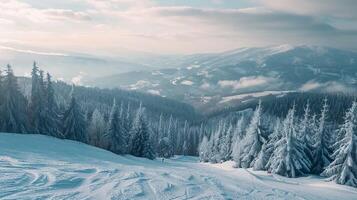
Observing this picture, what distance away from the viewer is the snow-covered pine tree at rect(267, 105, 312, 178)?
158 ft

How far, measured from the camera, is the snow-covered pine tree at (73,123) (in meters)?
66.8

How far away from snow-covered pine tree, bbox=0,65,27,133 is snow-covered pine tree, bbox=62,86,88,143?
8.98 m

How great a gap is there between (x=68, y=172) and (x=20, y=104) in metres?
33.3

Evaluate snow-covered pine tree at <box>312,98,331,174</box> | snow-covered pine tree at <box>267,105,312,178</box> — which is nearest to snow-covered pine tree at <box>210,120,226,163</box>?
snow-covered pine tree at <box>312,98,331,174</box>

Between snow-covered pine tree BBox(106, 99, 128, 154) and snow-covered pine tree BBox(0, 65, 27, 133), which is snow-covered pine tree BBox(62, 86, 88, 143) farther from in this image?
snow-covered pine tree BBox(0, 65, 27, 133)

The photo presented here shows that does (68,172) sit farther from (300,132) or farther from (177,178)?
(300,132)

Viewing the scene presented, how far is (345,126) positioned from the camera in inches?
1693

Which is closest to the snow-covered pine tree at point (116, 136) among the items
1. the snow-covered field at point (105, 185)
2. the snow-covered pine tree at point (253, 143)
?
the snow-covered pine tree at point (253, 143)

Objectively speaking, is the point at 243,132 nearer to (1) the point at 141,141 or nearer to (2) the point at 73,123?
(1) the point at 141,141

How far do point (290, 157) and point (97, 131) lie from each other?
41.5 meters

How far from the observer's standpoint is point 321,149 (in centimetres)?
5125

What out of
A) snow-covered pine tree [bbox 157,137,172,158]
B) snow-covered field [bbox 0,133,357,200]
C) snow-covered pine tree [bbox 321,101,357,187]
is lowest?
snow-covered pine tree [bbox 157,137,172,158]

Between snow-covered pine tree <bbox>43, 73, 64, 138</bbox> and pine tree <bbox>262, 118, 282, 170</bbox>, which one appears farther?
snow-covered pine tree <bbox>43, 73, 64, 138</bbox>

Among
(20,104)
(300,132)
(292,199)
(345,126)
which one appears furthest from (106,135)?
(292,199)
